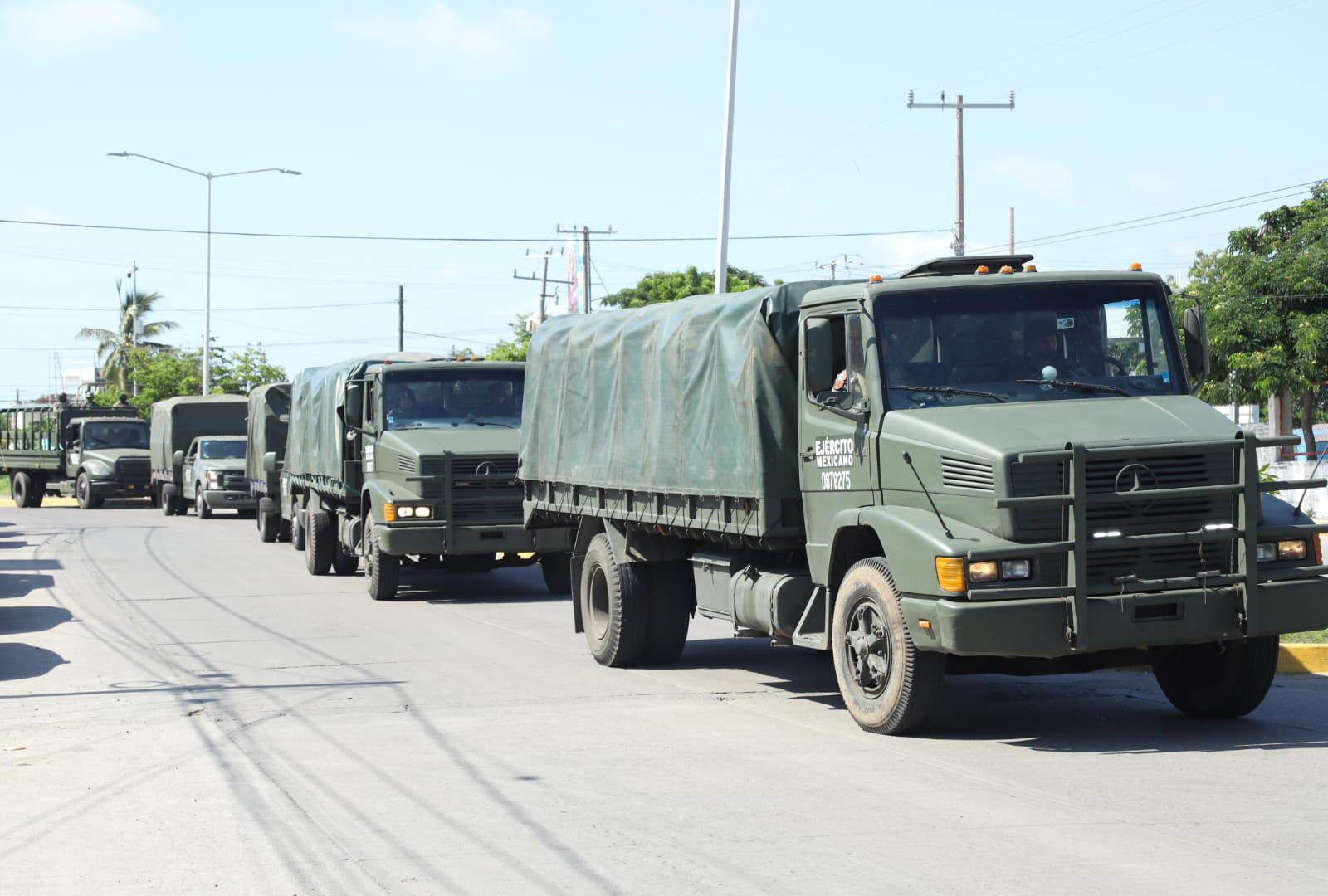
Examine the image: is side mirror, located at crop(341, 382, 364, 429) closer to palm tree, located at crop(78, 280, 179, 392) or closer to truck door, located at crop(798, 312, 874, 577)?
truck door, located at crop(798, 312, 874, 577)

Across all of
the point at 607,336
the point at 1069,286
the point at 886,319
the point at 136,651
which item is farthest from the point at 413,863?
the point at 136,651

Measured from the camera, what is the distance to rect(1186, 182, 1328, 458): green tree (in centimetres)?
3725

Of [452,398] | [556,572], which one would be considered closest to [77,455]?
[452,398]

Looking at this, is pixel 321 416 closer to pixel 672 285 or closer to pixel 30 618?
pixel 30 618

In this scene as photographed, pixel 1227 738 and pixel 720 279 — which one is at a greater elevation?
pixel 720 279

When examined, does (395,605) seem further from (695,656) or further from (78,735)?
(78,735)

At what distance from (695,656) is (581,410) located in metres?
2.25

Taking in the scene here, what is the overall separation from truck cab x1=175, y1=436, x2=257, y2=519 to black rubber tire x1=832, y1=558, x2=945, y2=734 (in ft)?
92.7

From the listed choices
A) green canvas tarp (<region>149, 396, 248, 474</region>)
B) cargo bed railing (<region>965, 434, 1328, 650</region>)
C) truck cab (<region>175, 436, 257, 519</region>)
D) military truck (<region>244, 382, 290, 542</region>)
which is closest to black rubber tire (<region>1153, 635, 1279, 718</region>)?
cargo bed railing (<region>965, 434, 1328, 650</region>)

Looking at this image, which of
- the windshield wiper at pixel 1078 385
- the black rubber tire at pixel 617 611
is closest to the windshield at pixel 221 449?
the black rubber tire at pixel 617 611

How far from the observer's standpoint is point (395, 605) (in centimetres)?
1828

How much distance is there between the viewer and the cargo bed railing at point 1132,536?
877 cm

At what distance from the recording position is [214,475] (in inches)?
1464

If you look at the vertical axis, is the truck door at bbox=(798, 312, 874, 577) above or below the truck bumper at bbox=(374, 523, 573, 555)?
above
